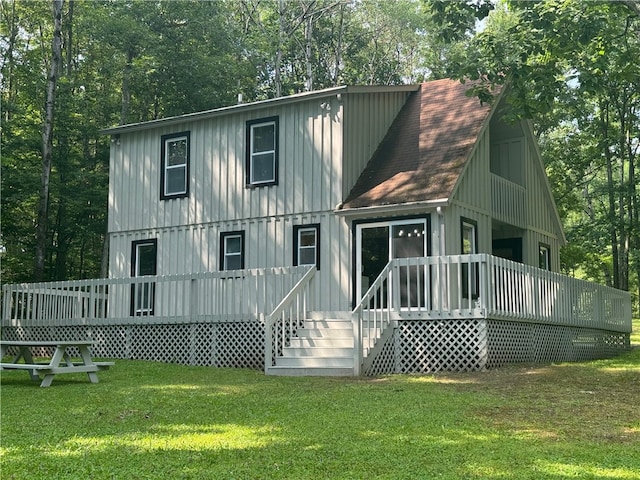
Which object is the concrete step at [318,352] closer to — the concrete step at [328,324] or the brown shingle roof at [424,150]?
the concrete step at [328,324]

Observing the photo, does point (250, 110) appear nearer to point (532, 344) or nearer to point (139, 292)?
point (139, 292)

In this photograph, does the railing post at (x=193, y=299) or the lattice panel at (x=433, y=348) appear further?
the railing post at (x=193, y=299)

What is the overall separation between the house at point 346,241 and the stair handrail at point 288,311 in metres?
0.04

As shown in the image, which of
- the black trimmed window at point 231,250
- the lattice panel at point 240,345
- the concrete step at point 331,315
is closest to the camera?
the concrete step at point 331,315

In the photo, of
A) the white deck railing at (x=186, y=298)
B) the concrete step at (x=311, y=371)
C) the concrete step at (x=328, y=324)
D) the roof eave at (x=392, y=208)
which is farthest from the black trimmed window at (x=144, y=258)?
the concrete step at (x=311, y=371)

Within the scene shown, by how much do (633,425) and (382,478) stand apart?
11.8ft

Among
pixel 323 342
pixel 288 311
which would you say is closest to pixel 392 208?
pixel 288 311

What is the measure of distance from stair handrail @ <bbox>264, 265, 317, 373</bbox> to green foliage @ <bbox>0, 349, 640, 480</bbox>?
1576 mm

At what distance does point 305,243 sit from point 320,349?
4.24 metres

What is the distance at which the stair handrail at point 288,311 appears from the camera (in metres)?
13.3

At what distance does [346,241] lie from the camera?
16297 mm

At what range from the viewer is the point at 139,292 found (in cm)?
1936

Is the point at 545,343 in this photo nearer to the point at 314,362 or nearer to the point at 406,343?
the point at 406,343

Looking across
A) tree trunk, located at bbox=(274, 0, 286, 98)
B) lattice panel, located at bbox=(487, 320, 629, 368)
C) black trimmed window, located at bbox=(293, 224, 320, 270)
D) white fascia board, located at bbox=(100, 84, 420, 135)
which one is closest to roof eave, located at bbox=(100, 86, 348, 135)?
white fascia board, located at bbox=(100, 84, 420, 135)
